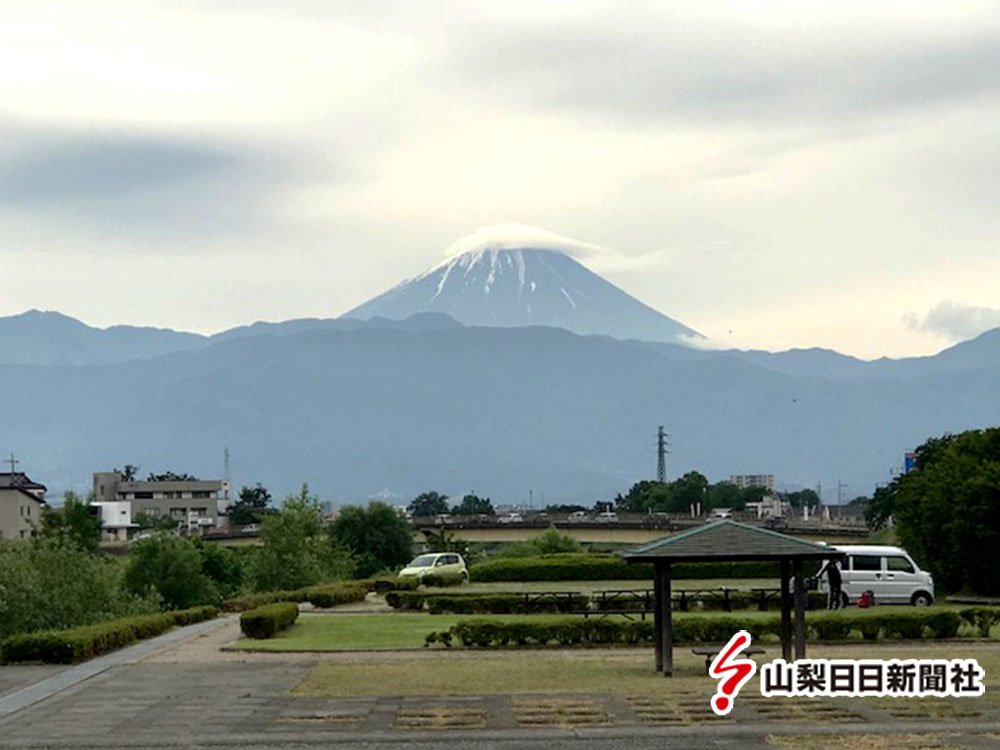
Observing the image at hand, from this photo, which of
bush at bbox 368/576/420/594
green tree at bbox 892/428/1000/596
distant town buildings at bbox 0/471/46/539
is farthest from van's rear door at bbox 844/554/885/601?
distant town buildings at bbox 0/471/46/539

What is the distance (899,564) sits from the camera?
50062 mm

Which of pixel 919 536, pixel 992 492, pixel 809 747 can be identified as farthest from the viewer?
pixel 919 536

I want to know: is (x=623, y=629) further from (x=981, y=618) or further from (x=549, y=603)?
(x=549, y=603)

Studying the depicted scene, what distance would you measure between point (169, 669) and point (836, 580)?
20531mm

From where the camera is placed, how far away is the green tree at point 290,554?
238 ft

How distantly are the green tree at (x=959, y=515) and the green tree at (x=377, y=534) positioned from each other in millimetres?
46865

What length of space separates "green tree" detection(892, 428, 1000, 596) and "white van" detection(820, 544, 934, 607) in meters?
9.19

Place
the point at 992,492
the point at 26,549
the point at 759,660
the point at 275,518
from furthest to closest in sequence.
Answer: the point at 275,518
the point at 992,492
the point at 26,549
the point at 759,660

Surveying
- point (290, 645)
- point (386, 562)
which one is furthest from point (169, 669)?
point (386, 562)

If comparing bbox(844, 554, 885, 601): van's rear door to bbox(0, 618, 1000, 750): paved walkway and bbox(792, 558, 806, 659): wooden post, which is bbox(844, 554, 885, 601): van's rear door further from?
bbox(0, 618, 1000, 750): paved walkway

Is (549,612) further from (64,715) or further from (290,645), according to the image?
(64,715)

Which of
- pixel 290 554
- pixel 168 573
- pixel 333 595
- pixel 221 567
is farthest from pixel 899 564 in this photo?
pixel 221 567

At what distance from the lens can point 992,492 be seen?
2295 inches

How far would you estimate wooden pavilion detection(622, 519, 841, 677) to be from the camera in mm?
29500
